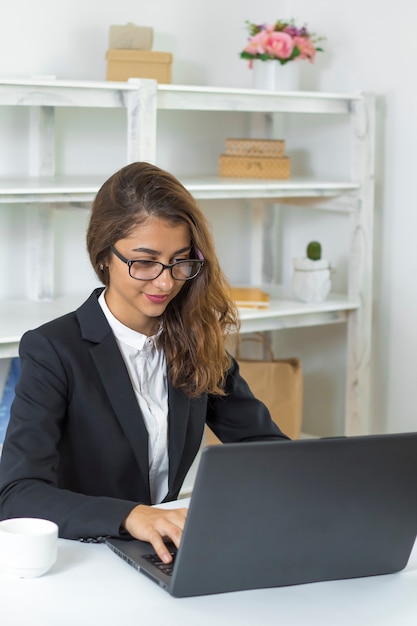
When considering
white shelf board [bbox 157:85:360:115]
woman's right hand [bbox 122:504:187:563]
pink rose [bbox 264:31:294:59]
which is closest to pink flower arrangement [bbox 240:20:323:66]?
pink rose [bbox 264:31:294:59]

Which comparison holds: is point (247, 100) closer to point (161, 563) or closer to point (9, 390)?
point (9, 390)

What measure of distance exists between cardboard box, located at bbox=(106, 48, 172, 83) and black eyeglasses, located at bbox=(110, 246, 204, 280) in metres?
1.42

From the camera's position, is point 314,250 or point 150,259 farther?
point 314,250

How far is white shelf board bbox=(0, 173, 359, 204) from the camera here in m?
2.74

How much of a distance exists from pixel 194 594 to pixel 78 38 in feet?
7.69

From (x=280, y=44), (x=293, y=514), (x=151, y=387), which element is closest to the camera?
(x=293, y=514)

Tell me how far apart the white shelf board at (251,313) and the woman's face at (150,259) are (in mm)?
969

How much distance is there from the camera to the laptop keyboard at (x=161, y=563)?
1416 millimetres

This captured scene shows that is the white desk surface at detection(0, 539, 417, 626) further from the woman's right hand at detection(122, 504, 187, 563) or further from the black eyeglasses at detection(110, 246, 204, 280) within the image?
the black eyeglasses at detection(110, 246, 204, 280)

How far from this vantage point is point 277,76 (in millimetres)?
3377

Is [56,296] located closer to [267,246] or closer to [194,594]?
[267,246]

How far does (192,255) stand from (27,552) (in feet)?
2.23

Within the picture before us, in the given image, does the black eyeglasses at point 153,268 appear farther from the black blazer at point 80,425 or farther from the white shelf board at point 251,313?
the white shelf board at point 251,313

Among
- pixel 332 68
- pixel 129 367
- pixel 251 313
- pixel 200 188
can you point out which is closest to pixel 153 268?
pixel 129 367
